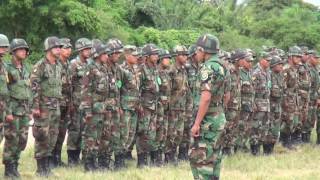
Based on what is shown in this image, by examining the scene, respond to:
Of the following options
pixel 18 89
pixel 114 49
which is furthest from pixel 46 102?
pixel 114 49

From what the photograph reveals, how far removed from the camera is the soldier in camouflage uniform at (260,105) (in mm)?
10984

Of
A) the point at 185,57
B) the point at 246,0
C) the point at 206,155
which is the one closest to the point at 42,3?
the point at 185,57

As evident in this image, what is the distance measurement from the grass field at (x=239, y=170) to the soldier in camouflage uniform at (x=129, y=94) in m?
0.62

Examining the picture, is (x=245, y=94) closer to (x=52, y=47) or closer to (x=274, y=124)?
(x=274, y=124)

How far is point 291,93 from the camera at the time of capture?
39.3 ft

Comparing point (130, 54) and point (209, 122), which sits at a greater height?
point (130, 54)

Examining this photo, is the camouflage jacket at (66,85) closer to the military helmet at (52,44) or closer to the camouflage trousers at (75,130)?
the camouflage trousers at (75,130)

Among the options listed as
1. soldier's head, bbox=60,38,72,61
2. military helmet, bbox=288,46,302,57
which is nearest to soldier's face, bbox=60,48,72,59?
soldier's head, bbox=60,38,72,61

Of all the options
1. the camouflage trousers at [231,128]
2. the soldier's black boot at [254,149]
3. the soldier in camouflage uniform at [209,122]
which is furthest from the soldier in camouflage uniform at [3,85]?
the soldier's black boot at [254,149]

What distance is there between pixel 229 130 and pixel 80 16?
12.7 meters

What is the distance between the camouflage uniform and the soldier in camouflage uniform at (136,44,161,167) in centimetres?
281

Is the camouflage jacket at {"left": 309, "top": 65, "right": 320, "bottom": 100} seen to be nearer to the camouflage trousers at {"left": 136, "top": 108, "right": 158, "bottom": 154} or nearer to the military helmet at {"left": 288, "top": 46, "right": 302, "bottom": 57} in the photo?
the military helmet at {"left": 288, "top": 46, "right": 302, "bottom": 57}

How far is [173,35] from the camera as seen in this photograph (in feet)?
88.3

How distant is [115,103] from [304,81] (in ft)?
16.5
